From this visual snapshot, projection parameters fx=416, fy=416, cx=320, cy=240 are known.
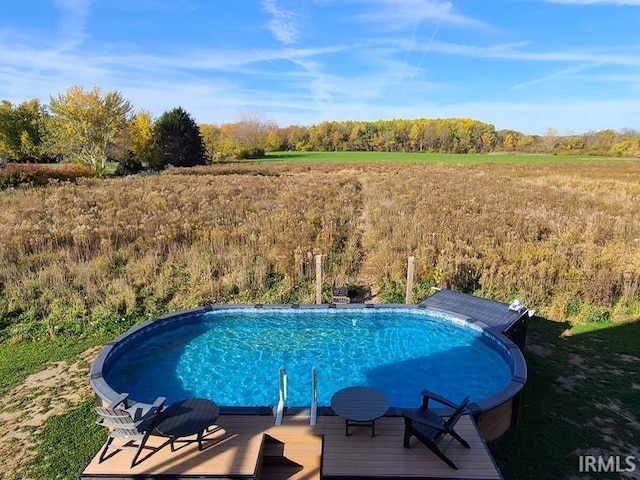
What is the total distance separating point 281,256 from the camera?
11.4 meters

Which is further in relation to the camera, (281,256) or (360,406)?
(281,256)

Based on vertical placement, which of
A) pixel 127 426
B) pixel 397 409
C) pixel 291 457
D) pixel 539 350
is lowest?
pixel 539 350

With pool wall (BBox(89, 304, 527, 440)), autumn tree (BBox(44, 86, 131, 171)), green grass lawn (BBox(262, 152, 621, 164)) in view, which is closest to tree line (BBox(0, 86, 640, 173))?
autumn tree (BBox(44, 86, 131, 171))

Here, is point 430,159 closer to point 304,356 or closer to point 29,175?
point 29,175

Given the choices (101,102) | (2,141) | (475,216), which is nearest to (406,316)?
(475,216)

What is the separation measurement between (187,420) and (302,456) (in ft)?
4.63

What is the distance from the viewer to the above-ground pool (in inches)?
278

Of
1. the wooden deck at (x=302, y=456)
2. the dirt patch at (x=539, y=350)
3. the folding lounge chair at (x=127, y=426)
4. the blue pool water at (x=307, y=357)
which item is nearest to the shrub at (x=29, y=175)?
the blue pool water at (x=307, y=357)

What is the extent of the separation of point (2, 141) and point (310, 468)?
54.4m

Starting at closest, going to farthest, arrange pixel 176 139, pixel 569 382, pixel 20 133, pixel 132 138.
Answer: pixel 569 382
pixel 132 138
pixel 20 133
pixel 176 139

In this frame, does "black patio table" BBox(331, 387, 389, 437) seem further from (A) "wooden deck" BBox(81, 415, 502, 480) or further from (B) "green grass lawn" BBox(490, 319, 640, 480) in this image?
(B) "green grass lawn" BBox(490, 319, 640, 480)

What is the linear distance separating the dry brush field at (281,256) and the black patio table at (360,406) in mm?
5021

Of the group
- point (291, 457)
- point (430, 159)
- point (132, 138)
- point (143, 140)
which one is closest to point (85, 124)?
point (132, 138)

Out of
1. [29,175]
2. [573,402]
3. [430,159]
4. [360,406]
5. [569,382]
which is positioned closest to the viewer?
[360,406]
